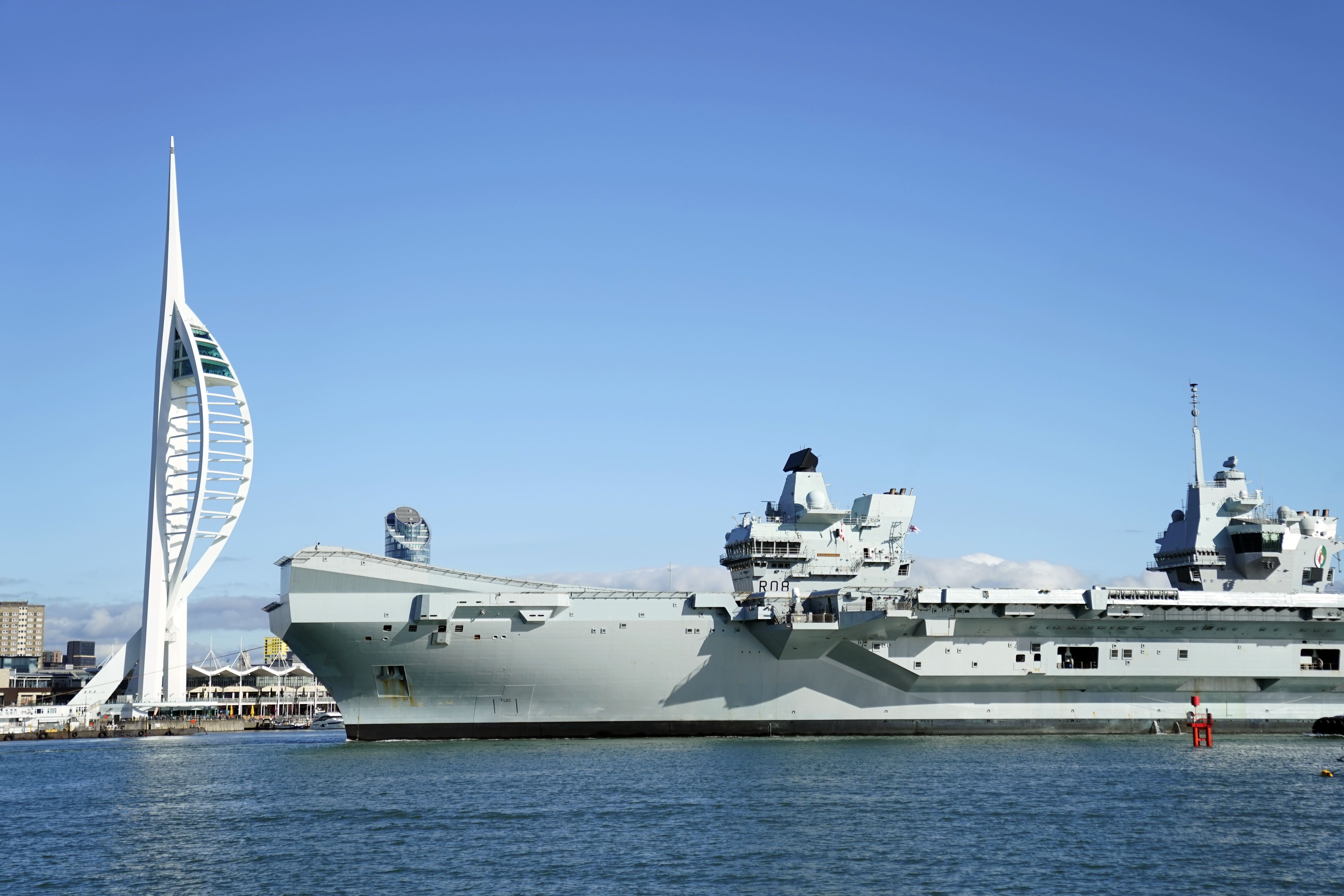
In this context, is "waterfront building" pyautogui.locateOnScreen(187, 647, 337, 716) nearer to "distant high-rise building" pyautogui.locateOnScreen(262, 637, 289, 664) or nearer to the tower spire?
"distant high-rise building" pyautogui.locateOnScreen(262, 637, 289, 664)

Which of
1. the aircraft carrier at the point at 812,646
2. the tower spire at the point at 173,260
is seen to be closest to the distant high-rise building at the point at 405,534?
the tower spire at the point at 173,260

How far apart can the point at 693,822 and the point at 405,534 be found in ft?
288

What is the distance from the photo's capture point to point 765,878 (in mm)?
18312

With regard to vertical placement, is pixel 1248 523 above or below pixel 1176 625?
above

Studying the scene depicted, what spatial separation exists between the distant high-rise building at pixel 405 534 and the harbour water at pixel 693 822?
70.4m

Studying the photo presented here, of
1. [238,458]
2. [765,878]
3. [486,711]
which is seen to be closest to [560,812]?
[765,878]

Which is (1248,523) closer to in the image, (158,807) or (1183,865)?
(1183,865)

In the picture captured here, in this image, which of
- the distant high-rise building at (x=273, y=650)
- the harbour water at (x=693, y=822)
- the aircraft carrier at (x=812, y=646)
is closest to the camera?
the harbour water at (x=693, y=822)

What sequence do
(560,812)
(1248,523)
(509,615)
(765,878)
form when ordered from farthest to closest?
(1248,523) < (509,615) < (560,812) < (765,878)

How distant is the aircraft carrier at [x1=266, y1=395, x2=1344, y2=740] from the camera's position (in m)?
36.3

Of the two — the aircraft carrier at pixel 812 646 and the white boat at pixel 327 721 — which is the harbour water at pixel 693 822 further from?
the white boat at pixel 327 721

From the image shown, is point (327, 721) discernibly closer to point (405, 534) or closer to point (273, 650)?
point (405, 534)

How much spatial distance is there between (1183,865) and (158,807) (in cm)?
1970

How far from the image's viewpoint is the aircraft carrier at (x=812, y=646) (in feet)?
119
